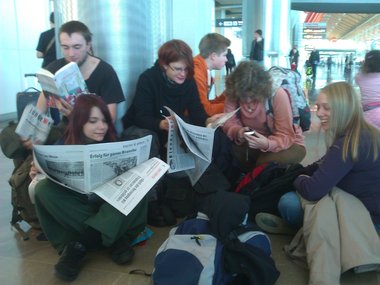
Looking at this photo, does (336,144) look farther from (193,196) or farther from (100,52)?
(100,52)

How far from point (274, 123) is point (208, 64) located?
92 cm

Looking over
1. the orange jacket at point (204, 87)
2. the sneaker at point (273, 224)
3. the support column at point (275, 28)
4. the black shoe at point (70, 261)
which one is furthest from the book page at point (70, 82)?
the support column at point (275, 28)

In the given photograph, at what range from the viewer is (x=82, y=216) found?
6.63 ft

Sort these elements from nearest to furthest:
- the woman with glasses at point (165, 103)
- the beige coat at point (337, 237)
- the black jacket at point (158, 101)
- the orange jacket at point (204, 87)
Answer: the beige coat at point (337, 237), the woman with glasses at point (165, 103), the black jacket at point (158, 101), the orange jacket at point (204, 87)

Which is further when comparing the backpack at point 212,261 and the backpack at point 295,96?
the backpack at point 295,96

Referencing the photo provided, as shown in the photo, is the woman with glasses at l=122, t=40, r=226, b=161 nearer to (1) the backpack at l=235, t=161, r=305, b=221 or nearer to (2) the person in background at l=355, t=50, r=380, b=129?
(1) the backpack at l=235, t=161, r=305, b=221

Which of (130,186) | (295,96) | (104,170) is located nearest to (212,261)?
(130,186)

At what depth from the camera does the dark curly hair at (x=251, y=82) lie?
265 centimetres

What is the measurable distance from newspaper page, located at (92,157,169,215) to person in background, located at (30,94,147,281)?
108 millimetres

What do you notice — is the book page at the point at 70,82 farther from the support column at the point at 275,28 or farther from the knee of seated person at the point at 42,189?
the support column at the point at 275,28

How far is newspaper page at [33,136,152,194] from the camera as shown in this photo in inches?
71.8

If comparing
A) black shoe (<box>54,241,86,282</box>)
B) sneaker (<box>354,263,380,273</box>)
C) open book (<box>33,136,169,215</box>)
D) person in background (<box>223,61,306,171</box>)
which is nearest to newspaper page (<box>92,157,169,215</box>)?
open book (<box>33,136,169,215</box>)

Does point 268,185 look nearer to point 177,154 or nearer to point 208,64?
point 177,154

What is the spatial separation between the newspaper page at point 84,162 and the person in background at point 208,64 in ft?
4.25
